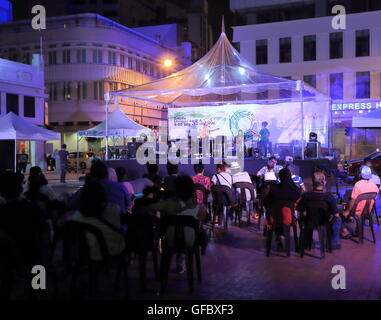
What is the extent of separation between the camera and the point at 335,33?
3303 centimetres

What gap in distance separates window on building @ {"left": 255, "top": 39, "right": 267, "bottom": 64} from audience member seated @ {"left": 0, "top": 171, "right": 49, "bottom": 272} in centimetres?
3198

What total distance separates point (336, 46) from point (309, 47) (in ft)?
6.14

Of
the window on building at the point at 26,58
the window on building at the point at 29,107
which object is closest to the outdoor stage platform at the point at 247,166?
the window on building at the point at 29,107

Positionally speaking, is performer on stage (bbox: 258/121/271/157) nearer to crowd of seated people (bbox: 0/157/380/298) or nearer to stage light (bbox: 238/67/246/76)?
stage light (bbox: 238/67/246/76)

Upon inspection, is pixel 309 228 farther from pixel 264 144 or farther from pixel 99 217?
pixel 264 144

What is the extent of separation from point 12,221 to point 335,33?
3243 centimetres

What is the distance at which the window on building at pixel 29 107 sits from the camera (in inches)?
1065

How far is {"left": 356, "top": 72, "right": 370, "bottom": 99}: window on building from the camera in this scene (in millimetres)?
32094

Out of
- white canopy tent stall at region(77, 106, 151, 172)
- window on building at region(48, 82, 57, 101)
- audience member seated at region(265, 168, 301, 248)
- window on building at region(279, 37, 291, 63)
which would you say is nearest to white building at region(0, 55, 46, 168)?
white canopy tent stall at region(77, 106, 151, 172)

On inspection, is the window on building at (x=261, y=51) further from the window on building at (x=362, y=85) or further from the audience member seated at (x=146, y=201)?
the audience member seated at (x=146, y=201)

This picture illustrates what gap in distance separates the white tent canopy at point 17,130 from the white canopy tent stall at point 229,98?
286 cm

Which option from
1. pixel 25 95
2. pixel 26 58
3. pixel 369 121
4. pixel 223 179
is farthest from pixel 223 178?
pixel 26 58

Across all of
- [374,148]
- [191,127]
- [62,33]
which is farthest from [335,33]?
[62,33]
